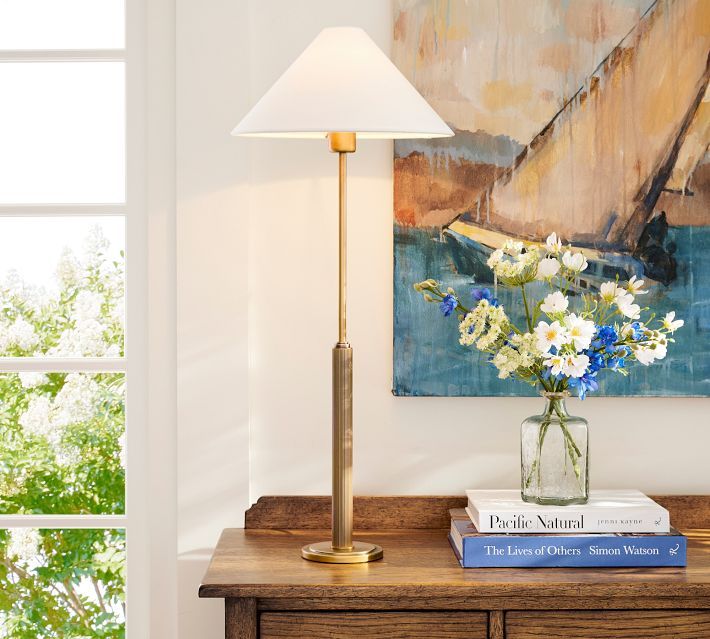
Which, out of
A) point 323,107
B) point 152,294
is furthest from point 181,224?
point 323,107

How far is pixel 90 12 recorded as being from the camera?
2.11m

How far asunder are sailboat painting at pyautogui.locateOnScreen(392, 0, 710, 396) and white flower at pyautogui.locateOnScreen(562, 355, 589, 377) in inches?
11.9

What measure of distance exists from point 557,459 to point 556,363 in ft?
0.64

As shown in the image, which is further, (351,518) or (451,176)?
(451,176)

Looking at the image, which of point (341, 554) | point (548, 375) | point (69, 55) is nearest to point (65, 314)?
point (69, 55)

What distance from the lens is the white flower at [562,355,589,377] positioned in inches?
68.4

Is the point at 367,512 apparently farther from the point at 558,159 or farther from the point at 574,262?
the point at 558,159

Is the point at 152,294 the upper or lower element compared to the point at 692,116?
lower

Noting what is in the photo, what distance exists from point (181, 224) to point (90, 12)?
51 cm

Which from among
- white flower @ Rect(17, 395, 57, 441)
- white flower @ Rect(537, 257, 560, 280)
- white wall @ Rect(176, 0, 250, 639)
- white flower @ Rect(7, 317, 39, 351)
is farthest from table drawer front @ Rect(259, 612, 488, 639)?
white flower @ Rect(7, 317, 39, 351)

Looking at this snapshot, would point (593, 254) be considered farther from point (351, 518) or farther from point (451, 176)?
point (351, 518)

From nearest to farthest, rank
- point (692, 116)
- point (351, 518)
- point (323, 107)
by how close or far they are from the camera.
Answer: point (323, 107)
point (351, 518)
point (692, 116)

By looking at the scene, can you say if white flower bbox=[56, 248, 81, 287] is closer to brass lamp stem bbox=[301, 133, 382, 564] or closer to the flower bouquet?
brass lamp stem bbox=[301, 133, 382, 564]

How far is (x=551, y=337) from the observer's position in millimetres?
1746
